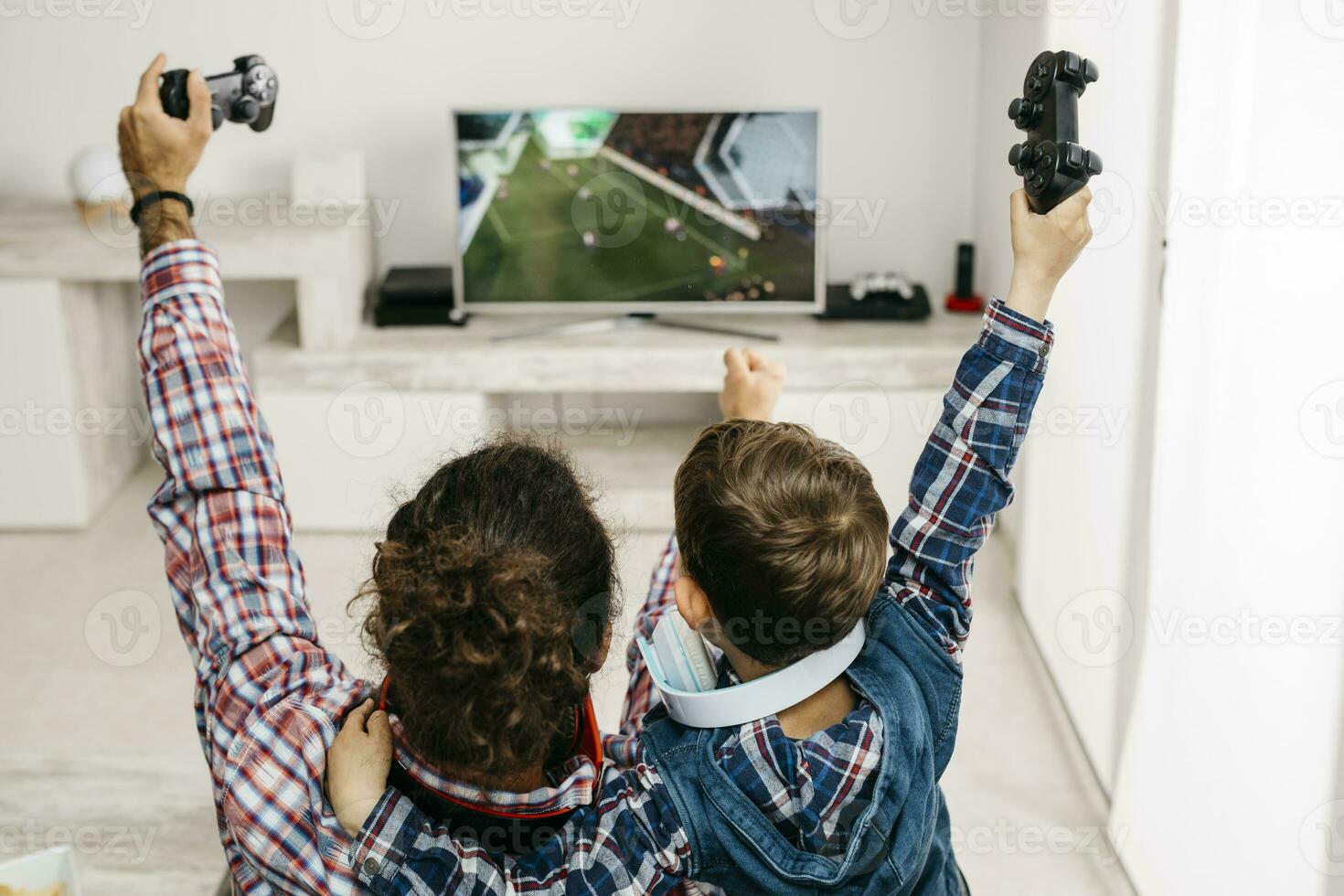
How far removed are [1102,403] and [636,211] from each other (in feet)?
4.99

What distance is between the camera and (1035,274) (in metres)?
1.05

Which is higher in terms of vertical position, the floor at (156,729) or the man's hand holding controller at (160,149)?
the man's hand holding controller at (160,149)

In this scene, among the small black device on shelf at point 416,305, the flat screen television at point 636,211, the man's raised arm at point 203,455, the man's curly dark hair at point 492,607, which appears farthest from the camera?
the small black device on shelf at point 416,305

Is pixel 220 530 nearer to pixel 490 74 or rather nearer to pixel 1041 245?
pixel 1041 245

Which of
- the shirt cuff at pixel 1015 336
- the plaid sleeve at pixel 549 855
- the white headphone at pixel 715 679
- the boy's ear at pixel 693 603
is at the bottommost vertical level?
the plaid sleeve at pixel 549 855

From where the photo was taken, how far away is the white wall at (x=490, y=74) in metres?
3.77

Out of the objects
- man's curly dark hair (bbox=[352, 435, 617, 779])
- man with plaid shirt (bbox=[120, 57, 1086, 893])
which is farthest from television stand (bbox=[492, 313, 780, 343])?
man's curly dark hair (bbox=[352, 435, 617, 779])

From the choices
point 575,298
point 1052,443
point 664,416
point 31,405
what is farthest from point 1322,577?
point 31,405

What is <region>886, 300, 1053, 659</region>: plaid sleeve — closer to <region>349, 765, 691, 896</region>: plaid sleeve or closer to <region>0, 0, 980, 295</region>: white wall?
<region>349, 765, 691, 896</region>: plaid sleeve

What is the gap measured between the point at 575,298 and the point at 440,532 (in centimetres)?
278

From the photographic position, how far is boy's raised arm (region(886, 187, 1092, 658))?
1044mm

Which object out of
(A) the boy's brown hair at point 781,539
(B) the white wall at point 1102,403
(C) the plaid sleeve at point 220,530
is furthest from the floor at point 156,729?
(A) the boy's brown hair at point 781,539

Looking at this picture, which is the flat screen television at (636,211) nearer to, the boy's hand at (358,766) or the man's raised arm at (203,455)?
the man's raised arm at (203,455)

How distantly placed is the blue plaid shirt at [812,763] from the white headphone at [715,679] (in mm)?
19
